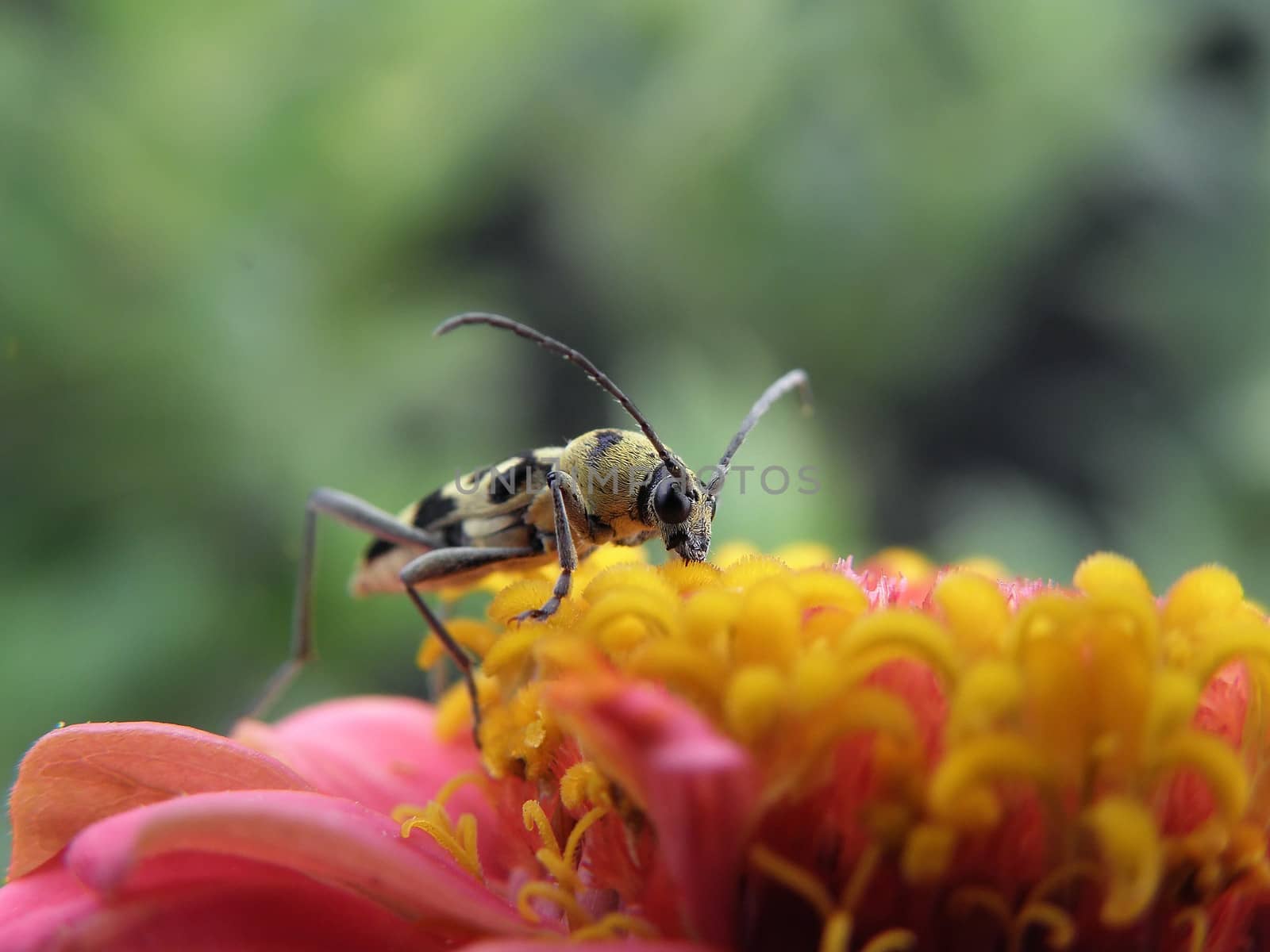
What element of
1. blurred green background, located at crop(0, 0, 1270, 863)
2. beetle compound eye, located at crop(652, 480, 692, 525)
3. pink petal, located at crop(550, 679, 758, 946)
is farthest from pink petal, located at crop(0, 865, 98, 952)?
blurred green background, located at crop(0, 0, 1270, 863)

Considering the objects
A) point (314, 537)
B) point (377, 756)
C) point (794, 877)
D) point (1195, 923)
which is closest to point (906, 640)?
point (794, 877)

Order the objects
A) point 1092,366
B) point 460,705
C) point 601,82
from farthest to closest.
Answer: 1. point 1092,366
2. point 601,82
3. point 460,705

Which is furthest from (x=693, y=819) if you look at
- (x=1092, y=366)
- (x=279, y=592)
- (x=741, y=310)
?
(x=1092, y=366)

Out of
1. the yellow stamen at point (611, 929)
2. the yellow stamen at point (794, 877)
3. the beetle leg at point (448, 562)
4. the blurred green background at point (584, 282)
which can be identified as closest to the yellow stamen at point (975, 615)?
the yellow stamen at point (794, 877)

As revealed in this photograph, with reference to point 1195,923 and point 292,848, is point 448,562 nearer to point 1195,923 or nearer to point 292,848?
point 292,848

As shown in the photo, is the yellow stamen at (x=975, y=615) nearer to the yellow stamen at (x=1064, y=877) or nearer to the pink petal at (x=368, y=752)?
the yellow stamen at (x=1064, y=877)

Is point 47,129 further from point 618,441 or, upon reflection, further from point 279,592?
Result: point 618,441
